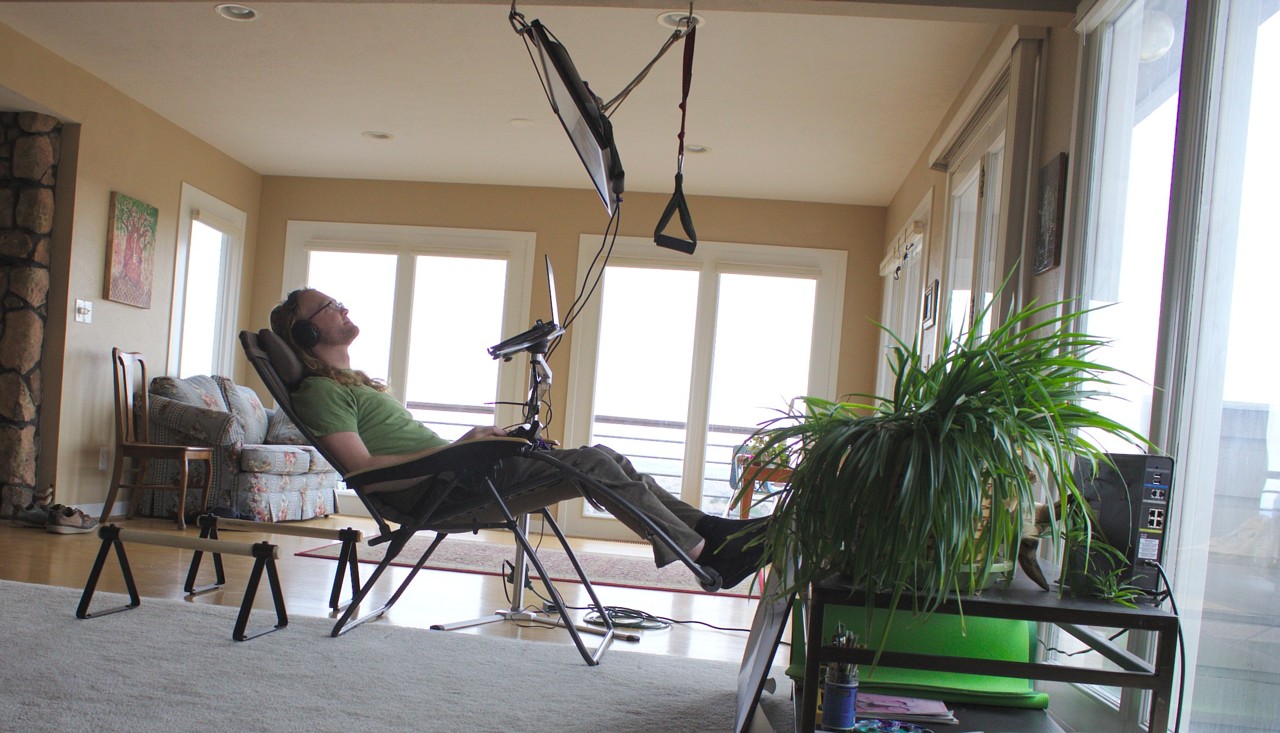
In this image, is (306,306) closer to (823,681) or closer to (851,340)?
(823,681)

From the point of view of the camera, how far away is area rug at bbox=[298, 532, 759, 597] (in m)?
4.52

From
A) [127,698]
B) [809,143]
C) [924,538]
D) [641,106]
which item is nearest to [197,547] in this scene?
[127,698]

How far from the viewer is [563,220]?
23.6 ft

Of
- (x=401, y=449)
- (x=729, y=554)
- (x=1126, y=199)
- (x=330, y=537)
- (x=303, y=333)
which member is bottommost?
(x=330, y=537)

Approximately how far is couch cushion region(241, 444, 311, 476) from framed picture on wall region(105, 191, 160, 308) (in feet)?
3.74

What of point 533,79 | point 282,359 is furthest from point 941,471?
point 533,79

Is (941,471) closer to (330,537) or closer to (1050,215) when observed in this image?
(1050,215)

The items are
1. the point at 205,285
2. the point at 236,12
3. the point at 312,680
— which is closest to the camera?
the point at 312,680

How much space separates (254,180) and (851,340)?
4.67 m

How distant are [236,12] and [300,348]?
6.64ft

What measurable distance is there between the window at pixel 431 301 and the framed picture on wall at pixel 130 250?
1514 millimetres

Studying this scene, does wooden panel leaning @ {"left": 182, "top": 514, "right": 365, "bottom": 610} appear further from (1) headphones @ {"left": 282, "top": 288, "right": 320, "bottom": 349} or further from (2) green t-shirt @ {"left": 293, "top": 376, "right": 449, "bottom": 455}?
(1) headphones @ {"left": 282, "top": 288, "right": 320, "bottom": 349}

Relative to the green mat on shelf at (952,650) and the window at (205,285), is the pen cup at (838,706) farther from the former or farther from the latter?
the window at (205,285)

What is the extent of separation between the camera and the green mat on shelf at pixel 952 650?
214 cm
